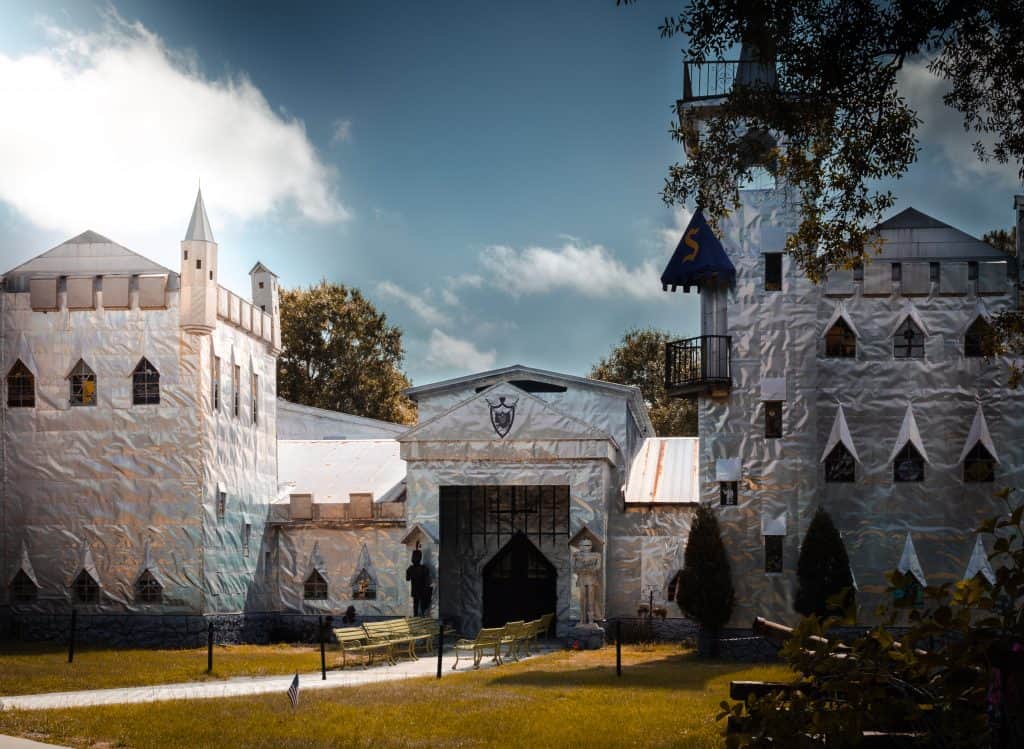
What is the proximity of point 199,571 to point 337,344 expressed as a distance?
3286 cm

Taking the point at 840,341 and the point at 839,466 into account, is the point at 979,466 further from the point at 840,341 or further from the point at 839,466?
the point at 840,341

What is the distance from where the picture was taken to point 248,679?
25750 mm

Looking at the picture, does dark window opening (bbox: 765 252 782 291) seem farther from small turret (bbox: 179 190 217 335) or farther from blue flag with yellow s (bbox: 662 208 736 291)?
small turret (bbox: 179 190 217 335)

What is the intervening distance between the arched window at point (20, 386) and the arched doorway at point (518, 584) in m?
14.7

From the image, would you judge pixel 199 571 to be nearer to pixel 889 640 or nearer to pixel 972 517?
pixel 972 517

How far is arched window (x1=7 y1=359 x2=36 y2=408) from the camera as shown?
35.4m

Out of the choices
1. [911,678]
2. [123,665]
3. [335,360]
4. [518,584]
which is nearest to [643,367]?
[335,360]

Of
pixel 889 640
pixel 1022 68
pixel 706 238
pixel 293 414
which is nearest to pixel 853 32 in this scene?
pixel 1022 68

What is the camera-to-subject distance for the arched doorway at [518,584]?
131ft

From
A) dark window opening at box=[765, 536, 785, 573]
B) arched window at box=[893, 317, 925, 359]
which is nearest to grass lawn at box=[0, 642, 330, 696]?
dark window opening at box=[765, 536, 785, 573]

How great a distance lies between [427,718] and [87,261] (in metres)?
22.3

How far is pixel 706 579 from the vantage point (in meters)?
31.6

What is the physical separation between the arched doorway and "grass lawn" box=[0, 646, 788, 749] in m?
14.9

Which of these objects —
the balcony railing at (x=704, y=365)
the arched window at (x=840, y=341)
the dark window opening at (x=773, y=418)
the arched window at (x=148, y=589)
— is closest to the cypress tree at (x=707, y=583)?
the dark window opening at (x=773, y=418)
